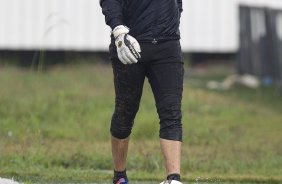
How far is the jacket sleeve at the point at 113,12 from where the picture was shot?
7066mm

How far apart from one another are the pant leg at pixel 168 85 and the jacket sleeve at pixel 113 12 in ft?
1.20

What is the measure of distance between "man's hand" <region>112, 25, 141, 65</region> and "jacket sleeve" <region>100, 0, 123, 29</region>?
107 mm

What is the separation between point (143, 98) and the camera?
46.7 ft

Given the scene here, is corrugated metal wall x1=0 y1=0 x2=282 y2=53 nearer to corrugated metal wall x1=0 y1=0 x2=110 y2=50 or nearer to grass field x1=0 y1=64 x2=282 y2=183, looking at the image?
corrugated metal wall x1=0 y1=0 x2=110 y2=50

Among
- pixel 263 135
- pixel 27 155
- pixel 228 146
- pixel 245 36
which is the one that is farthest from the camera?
Result: pixel 245 36

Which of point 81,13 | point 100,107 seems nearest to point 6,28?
point 81,13

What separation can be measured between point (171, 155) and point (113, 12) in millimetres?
1155

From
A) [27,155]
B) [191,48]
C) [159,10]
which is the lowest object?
[27,155]

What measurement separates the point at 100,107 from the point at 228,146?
2.79 meters

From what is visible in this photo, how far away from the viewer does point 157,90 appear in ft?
23.5

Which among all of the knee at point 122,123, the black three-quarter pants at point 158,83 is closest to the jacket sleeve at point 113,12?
the black three-quarter pants at point 158,83

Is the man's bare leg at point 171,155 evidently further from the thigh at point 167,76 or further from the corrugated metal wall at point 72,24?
the corrugated metal wall at point 72,24

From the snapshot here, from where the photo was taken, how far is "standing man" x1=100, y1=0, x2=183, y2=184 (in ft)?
23.0

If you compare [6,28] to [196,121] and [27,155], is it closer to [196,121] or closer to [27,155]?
[196,121]
